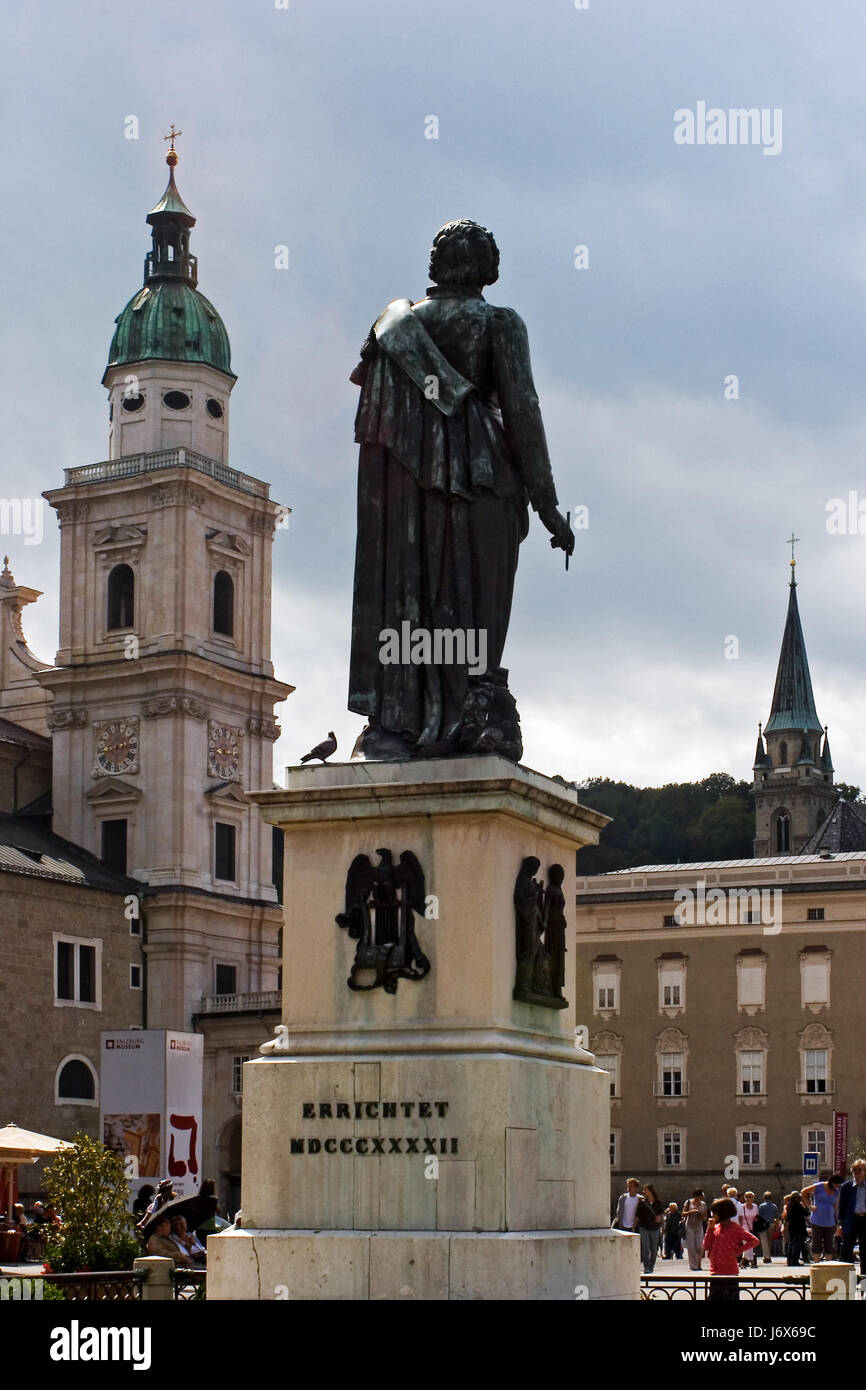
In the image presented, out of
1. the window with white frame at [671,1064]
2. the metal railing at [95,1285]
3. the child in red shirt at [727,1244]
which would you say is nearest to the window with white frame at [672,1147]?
the window with white frame at [671,1064]

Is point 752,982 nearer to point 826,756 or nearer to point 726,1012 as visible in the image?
point 726,1012

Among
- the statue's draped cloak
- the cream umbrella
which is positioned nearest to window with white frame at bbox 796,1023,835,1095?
the cream umbrella

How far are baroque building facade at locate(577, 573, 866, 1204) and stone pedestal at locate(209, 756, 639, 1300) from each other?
69.0 m

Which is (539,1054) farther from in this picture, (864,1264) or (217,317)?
(217,317)

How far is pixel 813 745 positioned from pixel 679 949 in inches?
3710

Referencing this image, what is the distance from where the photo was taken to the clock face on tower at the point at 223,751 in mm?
85562

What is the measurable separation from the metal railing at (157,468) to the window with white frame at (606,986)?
22.7 metres

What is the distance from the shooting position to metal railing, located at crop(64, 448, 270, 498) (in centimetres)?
8700

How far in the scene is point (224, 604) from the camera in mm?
88438

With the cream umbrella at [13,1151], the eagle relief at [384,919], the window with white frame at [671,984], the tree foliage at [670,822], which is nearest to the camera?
the eagle relief at [384,919]

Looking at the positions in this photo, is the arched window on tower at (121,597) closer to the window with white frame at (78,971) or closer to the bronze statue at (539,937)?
the window with white frame at (78,971)

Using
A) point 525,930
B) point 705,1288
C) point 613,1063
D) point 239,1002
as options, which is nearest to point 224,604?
point 239,1002

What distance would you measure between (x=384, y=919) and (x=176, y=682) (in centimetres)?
7267
